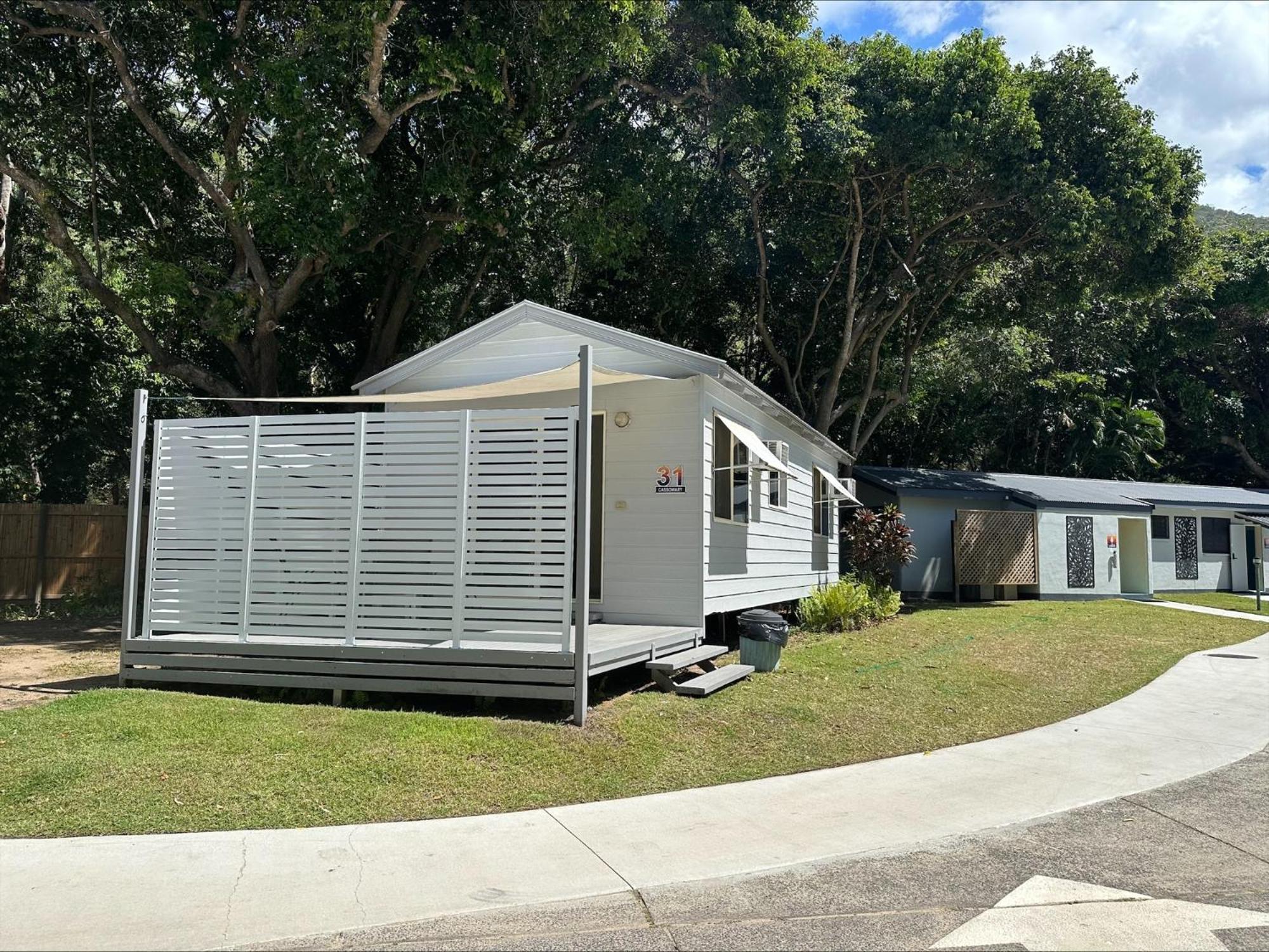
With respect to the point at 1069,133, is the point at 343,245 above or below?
below

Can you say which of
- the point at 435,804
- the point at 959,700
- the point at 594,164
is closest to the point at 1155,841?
the point at 959,700

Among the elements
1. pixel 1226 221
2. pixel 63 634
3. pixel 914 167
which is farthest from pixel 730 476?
pixel 1226 221

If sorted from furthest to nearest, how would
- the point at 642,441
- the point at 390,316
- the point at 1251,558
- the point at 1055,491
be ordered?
the point at 1251,558
the point at 1055,491
the point at 390,316
the point at 642,441

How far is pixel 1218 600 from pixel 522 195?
18.7 metres

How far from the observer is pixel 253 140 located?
14.6 metres

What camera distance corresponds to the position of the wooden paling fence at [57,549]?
15.1m

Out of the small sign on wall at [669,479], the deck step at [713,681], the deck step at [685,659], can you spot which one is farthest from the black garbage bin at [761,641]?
the small sign on wall at [669,479]

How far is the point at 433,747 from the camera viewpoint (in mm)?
6270

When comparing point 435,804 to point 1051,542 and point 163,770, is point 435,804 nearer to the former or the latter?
point 163,770

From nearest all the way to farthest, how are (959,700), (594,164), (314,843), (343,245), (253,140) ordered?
1. (314,843)
2. (959,700)
3. (343,245)
4. (253,140)
5. (594,164)

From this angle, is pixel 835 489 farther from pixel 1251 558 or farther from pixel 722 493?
pixel 1251 558

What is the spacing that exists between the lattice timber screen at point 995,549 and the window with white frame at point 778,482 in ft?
28.5

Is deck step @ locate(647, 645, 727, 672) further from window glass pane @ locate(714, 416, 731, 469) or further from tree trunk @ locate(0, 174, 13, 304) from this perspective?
tree trunk @ locate(0, 174, 13, 304)

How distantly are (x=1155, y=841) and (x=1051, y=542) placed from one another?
1696cm
